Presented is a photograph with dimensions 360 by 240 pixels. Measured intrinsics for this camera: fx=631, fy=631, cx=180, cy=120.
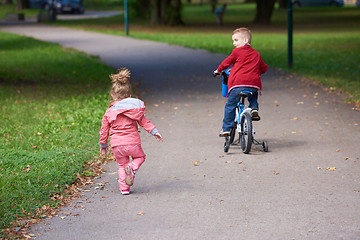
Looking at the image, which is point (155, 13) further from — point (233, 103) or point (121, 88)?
point (121, 88)

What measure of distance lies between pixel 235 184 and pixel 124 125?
1359 millimetres

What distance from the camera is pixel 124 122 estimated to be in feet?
21.2

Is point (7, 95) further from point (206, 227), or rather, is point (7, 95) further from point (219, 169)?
point (206, 227)

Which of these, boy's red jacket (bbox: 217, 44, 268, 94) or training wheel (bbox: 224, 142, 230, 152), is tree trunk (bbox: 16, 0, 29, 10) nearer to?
training wheel (bbox: 224, 142, 230, 152)

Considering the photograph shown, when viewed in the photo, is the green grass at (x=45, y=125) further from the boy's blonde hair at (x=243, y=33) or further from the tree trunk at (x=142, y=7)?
the tree trunk at (x=142, y=7)

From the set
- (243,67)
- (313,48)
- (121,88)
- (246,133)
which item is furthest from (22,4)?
(121,88)

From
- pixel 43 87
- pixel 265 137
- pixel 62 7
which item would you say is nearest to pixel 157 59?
pixel 43 87

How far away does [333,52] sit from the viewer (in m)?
23.1

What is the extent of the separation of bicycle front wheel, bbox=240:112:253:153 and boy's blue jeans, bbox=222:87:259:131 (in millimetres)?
187

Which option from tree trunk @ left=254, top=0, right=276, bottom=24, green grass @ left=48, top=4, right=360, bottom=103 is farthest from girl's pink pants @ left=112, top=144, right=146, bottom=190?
tree trunk @ left=254, top=0, right=276, bottom=24

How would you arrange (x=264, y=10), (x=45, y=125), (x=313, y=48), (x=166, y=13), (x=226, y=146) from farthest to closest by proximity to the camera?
(x=264, y=10), (x=166, y=13), (x=313, y=48), (x=45, y=125), (x=226, y=146)

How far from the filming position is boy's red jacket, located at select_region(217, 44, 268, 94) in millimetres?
7926

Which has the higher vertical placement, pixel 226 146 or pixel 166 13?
pixel 166 13

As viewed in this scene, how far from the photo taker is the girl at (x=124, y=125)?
21.0ft
